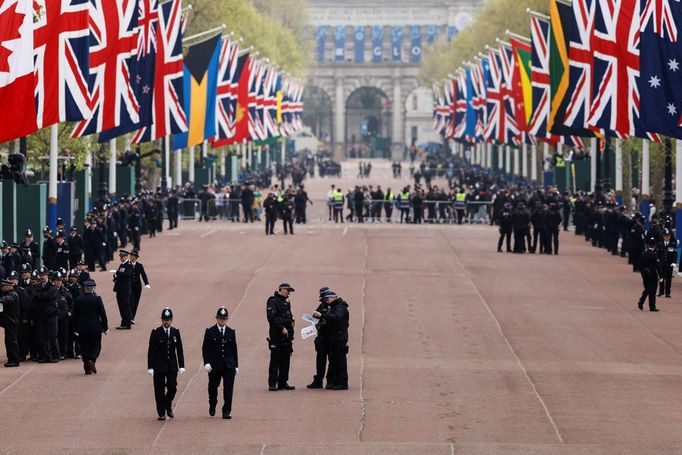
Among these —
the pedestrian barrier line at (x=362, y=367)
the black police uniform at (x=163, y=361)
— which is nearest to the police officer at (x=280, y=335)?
the pedestrian barrier line at (x=362, y=367)

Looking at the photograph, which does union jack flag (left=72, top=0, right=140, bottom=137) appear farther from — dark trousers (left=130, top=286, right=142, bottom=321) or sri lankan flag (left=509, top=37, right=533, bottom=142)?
sri lankan flag (left=509, top=37, right=533, bottom=142)

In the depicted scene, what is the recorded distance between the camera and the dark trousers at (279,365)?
2281 cm

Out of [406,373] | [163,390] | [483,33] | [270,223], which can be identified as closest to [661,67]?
[406,373]

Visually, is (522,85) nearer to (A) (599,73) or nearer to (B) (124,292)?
(A) (599,73)

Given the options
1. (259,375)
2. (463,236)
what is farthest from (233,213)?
(259,375)

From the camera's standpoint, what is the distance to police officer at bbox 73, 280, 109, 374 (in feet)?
79.6

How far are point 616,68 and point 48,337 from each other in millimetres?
20470

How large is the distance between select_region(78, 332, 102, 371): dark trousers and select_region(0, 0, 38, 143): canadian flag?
20.6 ft

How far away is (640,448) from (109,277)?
21.5m

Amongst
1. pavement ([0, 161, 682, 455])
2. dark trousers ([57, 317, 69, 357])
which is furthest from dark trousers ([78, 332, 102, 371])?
dark trousers ([57, 317, 69, 357])

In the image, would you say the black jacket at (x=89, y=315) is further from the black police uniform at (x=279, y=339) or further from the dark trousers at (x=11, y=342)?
the black police uniform at (x=279, y=339)

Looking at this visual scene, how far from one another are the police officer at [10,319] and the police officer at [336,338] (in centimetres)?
493

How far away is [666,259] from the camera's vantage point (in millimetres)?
34750

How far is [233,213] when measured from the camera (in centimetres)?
6731
